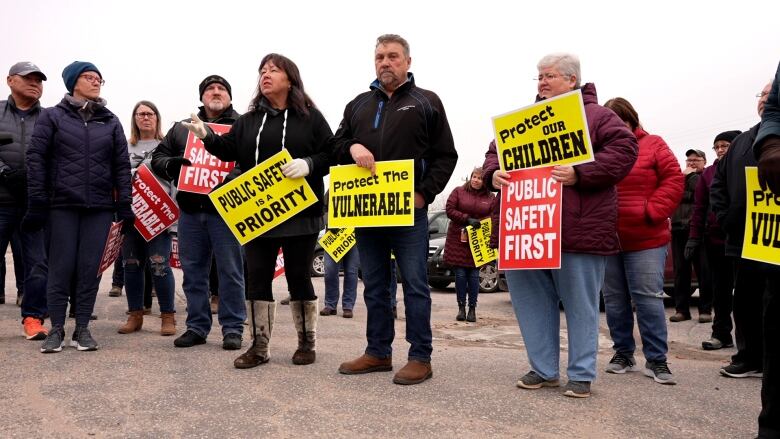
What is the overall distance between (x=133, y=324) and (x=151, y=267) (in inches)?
19.9

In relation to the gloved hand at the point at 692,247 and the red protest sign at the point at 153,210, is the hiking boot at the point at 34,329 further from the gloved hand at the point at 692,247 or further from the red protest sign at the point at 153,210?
the gloved hand at the point at 692,247

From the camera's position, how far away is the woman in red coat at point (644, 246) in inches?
175

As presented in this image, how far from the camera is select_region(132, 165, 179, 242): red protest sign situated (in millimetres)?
5727

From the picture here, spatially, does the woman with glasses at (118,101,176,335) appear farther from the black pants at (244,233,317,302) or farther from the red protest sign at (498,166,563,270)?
the red protest sign at (498,166,563,270)

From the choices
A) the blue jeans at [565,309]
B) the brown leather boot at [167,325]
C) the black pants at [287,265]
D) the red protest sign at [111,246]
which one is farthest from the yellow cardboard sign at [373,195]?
the brown leather boot at [167,325]

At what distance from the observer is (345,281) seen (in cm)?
838

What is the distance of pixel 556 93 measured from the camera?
3930 mm

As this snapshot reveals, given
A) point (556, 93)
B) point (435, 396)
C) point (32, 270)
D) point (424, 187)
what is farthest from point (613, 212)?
point (32, 270)

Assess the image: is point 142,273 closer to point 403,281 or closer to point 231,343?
point 231,343

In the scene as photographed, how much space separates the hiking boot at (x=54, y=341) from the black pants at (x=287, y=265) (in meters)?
1.45

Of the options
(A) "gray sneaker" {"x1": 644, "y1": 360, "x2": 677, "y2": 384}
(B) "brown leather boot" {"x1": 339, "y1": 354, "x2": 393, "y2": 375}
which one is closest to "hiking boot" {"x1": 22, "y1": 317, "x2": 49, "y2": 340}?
(B) "brown leather boot" {"x1": 339, "y1": 354, "x2": 393, "y2": 375}

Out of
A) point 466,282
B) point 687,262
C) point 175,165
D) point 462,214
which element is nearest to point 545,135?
point 175,165

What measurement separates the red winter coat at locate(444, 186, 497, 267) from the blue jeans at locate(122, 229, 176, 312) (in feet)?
11.6

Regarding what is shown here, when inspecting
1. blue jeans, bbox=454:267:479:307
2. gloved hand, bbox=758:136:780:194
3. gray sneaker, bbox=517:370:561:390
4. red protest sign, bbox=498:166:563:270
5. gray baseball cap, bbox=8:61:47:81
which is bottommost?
gray sneaker, bbox=517:370:561:390
